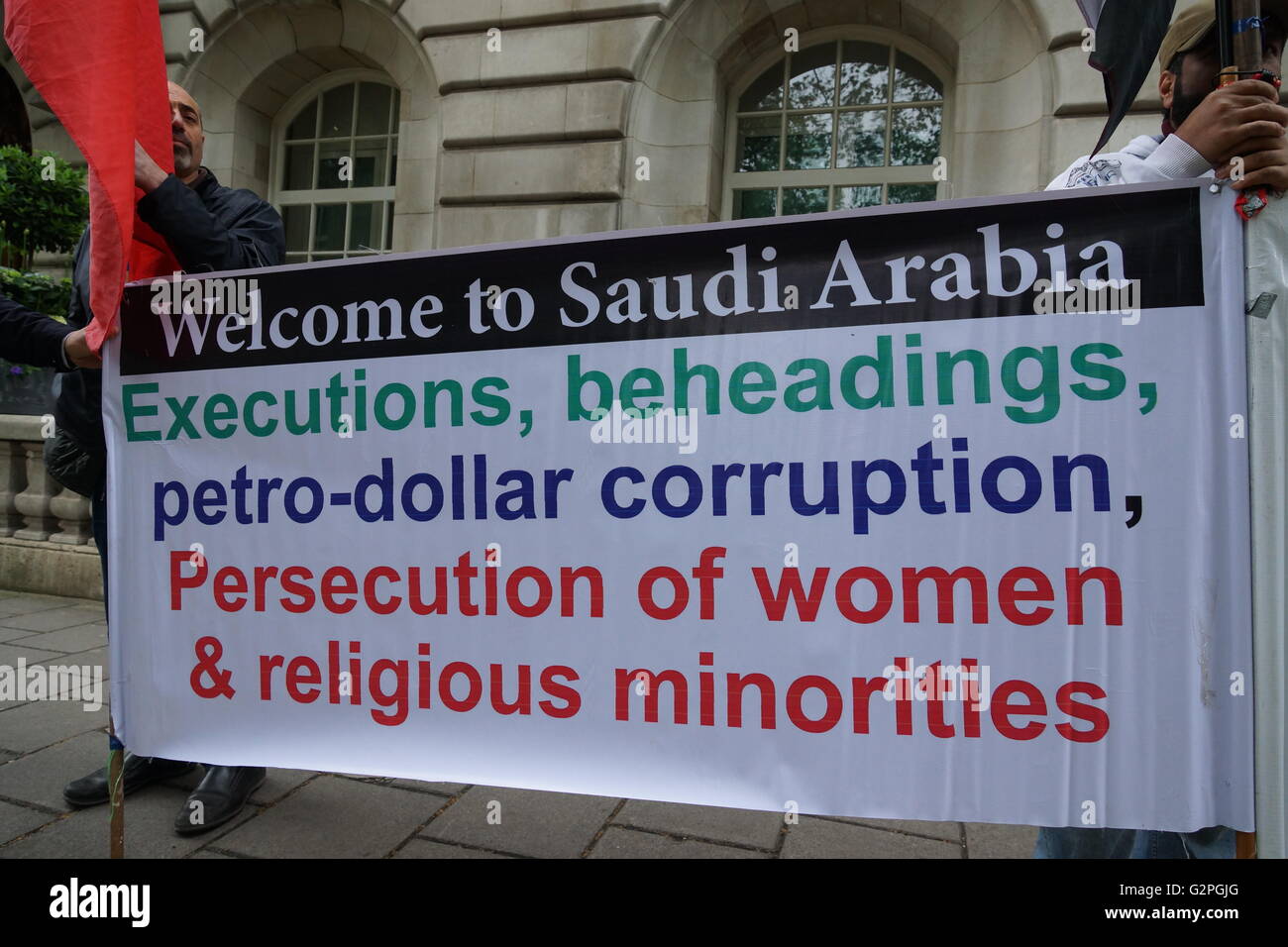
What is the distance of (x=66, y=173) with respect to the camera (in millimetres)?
6332

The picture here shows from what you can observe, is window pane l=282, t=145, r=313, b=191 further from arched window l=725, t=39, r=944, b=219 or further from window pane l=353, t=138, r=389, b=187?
arched window l=725, t=39, r=944, b=219

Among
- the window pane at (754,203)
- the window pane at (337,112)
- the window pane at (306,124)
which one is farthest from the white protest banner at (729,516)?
the window pane at (306,124)

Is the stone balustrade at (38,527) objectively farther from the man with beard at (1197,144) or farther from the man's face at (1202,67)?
the man's face at (1202,67)

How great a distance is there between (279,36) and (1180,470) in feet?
30.6

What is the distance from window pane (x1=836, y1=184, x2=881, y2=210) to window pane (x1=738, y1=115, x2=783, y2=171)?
636 mm

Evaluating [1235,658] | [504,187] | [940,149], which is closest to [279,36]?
[504,187]

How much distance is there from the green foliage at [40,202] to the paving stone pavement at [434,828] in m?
5.06

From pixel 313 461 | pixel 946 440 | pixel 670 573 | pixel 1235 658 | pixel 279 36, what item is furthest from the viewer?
pixel 279 36

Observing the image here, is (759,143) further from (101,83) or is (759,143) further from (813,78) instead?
(101,83)

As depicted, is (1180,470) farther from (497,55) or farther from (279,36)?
(279,36)

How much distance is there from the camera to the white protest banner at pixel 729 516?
1529mm

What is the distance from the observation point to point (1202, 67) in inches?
67.2

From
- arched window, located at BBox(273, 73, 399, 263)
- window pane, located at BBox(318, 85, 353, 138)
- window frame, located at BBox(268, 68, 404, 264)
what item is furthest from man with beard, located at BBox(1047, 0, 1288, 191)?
window pane, located at BBox(318, 85, 353, 138)

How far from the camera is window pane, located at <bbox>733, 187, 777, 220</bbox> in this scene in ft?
24.3
